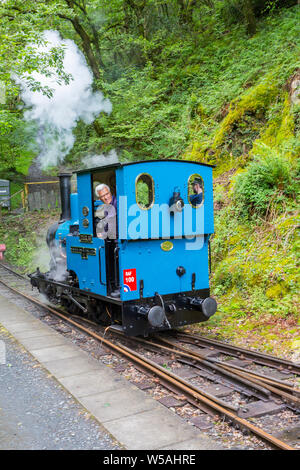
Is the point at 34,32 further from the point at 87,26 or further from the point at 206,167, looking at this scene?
the point at 87,26

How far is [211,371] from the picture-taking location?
19.0 feet

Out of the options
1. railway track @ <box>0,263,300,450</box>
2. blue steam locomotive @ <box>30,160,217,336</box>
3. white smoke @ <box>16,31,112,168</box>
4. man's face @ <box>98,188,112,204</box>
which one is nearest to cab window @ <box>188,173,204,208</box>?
blue steam locomotive @ <box>30,160,217,336</box>

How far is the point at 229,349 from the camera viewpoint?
21.2 ft

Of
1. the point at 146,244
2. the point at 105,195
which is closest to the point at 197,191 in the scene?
the point at 146,244

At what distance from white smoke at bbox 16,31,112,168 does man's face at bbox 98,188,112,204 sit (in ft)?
31.9

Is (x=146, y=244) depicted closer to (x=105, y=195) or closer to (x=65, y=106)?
(x=105, y=195)

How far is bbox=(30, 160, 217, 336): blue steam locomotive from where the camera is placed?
6355mm

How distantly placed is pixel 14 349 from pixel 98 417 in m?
3.12

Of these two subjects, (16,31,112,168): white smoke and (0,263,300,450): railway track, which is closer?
(0,263,300,450): railway track

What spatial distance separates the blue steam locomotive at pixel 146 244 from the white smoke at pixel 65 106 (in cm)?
963

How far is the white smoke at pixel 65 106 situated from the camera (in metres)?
15.8

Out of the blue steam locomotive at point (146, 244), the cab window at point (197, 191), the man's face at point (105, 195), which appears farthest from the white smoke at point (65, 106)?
the cab window at point (197, 191)

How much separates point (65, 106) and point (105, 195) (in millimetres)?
10554

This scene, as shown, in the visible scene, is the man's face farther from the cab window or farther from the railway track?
the railway track
